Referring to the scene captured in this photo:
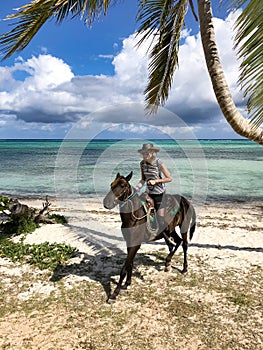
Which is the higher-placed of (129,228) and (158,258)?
(129,228)

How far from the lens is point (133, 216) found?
213 inches

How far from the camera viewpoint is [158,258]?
24.3 ft

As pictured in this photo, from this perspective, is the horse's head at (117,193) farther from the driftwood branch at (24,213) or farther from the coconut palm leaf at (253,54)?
the driftwood branch at (24,213)

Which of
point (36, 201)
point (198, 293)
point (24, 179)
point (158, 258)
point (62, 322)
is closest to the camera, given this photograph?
point (62, 322)

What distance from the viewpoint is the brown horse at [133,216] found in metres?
5.03

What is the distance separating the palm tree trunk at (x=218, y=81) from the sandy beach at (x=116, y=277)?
2.87 m

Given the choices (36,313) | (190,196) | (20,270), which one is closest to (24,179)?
(190,196)

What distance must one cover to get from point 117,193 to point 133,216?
0.66 m

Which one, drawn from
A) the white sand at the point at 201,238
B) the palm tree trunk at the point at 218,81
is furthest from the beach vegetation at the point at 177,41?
the white sand at the point at 201,238

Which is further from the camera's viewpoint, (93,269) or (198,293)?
(93,269)

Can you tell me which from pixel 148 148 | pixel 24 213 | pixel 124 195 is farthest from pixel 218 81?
pixel 24 213

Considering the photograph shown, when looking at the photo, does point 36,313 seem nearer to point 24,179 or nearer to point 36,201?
point 36,201

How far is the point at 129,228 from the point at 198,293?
1722 mm

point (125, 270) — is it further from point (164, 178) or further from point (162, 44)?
point (162, 44)
